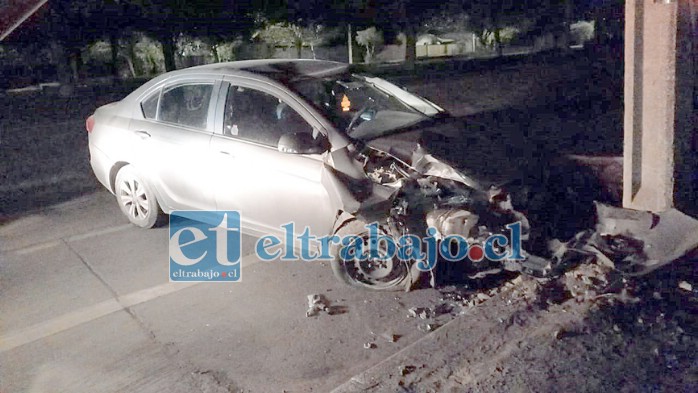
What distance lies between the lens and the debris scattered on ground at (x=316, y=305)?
4.62 meters

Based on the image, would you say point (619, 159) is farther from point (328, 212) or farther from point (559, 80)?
point (559, 80)

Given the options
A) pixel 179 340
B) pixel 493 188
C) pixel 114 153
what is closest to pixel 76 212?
pixel 114 153

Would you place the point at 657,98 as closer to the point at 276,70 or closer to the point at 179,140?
the point at 276,70

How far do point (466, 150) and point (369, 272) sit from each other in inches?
48.2

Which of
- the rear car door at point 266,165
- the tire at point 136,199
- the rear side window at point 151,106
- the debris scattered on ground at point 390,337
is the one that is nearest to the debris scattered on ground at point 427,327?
the debris scattered on ground at point 390,337

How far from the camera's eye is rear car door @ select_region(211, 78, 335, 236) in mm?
4781

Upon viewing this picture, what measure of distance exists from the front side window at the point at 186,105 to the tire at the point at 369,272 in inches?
65.4

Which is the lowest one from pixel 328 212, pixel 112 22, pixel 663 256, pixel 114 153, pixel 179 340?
A: pixel 179 340

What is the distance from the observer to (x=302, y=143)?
15.3 feet

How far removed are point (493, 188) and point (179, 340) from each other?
2474mm

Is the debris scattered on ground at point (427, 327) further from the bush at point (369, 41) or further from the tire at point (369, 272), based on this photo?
the bush at point (369, 41)

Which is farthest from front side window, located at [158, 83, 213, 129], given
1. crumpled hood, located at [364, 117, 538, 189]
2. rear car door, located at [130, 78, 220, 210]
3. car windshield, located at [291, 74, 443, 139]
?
crumpled hood, located at [364, 117, 538, 189]

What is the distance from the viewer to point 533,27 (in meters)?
47.8

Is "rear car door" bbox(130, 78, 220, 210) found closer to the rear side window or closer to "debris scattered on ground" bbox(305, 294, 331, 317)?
the rear side window
